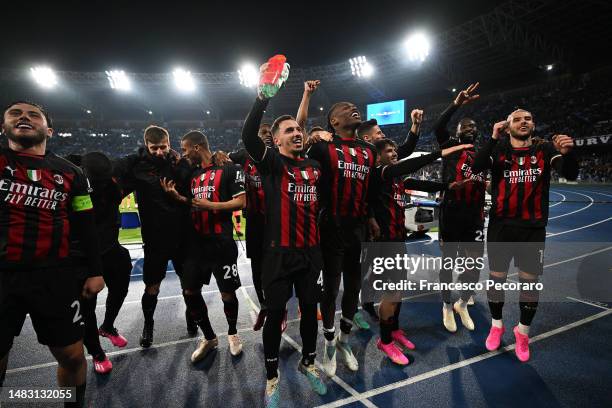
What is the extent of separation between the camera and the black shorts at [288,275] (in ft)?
8.20

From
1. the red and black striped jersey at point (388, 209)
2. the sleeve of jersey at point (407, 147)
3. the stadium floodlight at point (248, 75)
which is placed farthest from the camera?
the stadium floodlight at point (248, 75)

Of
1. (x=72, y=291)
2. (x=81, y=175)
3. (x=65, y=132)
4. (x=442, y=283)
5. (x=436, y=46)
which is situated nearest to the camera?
(x=72, y=291)

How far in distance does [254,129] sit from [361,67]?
3254cm

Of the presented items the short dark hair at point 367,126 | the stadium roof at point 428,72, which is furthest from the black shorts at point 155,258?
the stadium roof at point 428,72

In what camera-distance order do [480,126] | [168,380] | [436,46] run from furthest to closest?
[480,126], [436,46], [168,380]

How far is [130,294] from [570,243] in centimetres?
945

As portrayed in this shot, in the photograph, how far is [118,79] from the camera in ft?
115

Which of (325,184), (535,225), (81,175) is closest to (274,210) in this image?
(325,184)

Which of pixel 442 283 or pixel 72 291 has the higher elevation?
pixel 72 291

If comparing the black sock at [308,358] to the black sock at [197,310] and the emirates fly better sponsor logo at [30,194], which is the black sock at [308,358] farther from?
the emirates fly better sponsor logo at [30,194]

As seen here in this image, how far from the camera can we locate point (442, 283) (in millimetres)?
4098

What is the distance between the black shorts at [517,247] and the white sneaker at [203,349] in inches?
122

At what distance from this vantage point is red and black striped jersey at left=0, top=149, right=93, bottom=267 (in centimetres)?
200

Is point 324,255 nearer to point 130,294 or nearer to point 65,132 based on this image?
point 130,294
